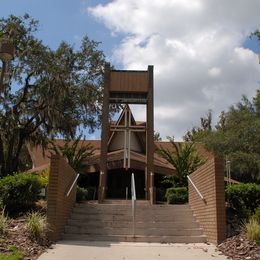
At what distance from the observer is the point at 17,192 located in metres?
13.1

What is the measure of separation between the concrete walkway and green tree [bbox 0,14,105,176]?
14137 millimetres

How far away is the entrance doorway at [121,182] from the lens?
25.7 metres

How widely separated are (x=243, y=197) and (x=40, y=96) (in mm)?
14529

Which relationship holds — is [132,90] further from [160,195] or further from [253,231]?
[253,231]

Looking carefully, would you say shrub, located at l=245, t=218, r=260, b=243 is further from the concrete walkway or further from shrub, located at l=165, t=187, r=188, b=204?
shrub, located at l=165, t=187, r=188, b=204

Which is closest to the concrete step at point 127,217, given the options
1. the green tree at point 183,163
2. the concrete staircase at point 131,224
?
the concrete staircase at point 131,224

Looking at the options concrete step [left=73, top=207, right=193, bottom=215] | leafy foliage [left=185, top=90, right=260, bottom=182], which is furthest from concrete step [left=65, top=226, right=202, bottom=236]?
leafy foliage [left=185, top=90, right=260, bottom=182]

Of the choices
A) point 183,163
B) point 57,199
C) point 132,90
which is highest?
point 132,90

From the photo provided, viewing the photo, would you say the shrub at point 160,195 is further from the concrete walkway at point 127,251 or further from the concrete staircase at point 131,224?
the concrete walkway at point 127,251

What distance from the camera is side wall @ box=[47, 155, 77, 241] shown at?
1111 cm

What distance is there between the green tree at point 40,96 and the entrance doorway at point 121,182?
138 inches

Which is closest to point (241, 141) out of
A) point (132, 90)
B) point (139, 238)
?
point (132, 90)

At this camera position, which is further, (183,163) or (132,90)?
(132,90)

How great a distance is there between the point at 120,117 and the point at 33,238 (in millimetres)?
17422
